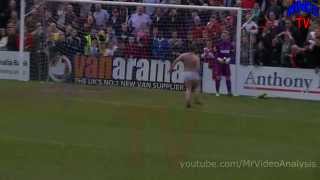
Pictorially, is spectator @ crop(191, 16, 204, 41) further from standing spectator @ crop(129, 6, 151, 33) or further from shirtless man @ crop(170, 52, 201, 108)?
shirtless man @ crop(170, 52, 201, 108)

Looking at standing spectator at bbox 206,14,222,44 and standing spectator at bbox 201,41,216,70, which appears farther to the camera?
standing spectator at bbox 206,14,222,44

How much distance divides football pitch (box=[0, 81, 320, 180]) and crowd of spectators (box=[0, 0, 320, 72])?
1827 millimetres

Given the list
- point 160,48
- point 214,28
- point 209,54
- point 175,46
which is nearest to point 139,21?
point 160,48

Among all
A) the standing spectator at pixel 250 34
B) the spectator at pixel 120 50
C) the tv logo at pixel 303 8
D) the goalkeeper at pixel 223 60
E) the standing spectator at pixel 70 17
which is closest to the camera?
the goalkeeper at pixel 223 60

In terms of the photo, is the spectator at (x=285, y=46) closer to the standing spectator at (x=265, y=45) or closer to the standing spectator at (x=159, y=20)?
the standing spectator at (x=265, y=45)

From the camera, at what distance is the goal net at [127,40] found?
24.6 m

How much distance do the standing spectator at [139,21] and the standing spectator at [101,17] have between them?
2.82ft

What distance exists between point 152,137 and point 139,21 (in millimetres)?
11089

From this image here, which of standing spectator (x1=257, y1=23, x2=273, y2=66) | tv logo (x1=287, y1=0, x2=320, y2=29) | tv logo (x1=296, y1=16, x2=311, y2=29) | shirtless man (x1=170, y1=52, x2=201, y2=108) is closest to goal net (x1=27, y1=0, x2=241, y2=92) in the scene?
standing spectator (x1=257, y1=23, x2=273, y2=66)

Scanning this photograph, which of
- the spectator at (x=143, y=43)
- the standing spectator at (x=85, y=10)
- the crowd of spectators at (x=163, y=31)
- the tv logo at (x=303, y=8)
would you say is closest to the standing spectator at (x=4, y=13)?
the crowd of spectators at (x=163, y=31)

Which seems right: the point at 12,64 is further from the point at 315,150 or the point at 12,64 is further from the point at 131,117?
the point at 315,150

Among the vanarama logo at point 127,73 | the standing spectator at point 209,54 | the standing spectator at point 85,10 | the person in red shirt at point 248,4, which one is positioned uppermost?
the person in red shirt at point 248,4

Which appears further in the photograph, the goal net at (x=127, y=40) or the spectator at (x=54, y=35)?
the spectator at (x=54, y=35)

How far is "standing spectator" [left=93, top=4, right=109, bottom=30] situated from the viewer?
2584 centimetres
